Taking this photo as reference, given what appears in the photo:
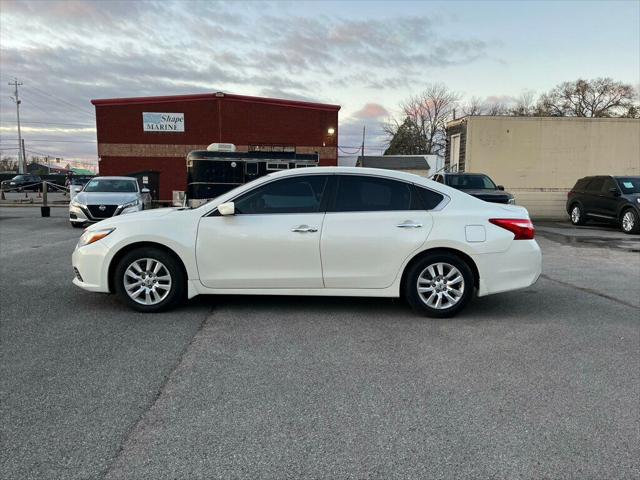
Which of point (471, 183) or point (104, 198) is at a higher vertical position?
point (471, 183)

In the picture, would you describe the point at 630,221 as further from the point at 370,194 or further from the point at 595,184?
the point at 370,194

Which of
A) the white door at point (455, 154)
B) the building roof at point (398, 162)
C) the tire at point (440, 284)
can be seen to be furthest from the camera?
the building roof at point (398, 162)

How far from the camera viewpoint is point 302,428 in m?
3.11

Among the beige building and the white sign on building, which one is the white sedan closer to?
the beige building

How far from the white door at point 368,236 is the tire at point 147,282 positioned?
5.33 ft

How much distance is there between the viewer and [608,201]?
51.8 feet

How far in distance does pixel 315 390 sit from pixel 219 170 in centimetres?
1199

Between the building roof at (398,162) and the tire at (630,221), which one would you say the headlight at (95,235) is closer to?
the tire at (630,221)

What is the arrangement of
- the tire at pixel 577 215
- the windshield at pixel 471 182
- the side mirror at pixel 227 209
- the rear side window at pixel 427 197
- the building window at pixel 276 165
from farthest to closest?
the tire at pixel 577 215 → the windshield at pixel 471 182 → the building window at pixel 276 165 → the rear side window at pixel 427 197 → the side mirror at pixel 227 209

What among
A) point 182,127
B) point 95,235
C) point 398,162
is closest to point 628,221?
point 95,235

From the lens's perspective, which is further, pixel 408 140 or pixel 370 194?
pixel 408 140

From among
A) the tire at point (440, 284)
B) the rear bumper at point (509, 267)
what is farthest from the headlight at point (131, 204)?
the rear bumper at point (509, 267)

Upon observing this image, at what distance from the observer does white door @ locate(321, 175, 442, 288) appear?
5.42 m

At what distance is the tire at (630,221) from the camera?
571 inches
